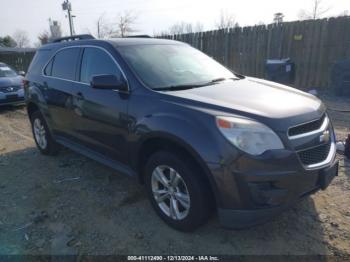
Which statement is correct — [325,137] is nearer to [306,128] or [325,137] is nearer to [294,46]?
[306,128]

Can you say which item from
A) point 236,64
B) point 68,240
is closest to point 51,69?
point 68,240

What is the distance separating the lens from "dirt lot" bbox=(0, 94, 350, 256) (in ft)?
10.2

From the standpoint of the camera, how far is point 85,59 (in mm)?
4414

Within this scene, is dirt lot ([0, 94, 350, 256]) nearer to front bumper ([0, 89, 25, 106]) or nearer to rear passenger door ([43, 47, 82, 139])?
rear passenger door ([43, 47, 82, 139])

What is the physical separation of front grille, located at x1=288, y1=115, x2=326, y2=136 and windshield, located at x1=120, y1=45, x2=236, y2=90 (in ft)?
4.11

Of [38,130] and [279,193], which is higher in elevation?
[279,193]

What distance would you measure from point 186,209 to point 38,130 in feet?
12.5

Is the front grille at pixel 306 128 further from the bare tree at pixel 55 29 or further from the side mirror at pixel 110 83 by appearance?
the bare tree at pixel 55 29

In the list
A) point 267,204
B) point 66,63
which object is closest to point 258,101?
point 267,204

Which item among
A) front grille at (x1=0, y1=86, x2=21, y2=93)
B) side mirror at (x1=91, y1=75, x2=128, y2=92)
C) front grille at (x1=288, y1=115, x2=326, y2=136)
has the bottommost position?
front grille at (x1=0, y1=86, x2=21, y2=93)

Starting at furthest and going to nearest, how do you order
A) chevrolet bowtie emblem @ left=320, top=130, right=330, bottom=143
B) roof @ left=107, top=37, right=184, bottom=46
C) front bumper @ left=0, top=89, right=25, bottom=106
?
front bumper @ left=0, top=89, right=25, bottom=106
roof @ left=107, top=37, right=184, bottom=46
chevrolet bowtie emblem @ left=320, top=130, right=330, bottom=143

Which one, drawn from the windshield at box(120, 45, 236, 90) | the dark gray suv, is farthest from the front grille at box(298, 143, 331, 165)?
the windshield at box(120, 45, 236, 90)

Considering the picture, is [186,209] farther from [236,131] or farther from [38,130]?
[38,130]

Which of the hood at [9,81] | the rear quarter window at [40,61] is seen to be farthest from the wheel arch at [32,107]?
the hood at [9,81]
